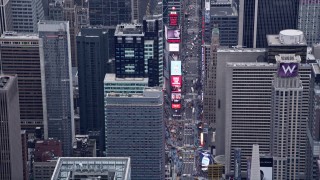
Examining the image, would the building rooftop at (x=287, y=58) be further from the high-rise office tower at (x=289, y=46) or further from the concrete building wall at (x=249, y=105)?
the concrete building wall at (x=249, y=105)

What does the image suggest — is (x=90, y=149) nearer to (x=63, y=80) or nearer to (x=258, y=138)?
(x=63, y=80)

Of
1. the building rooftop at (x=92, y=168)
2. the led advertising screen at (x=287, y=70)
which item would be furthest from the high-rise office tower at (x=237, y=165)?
the building rooftop at (x=92, y=168)

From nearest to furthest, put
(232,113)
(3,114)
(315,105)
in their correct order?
1. (3,114)
2. (315,105)
3. (232,113)

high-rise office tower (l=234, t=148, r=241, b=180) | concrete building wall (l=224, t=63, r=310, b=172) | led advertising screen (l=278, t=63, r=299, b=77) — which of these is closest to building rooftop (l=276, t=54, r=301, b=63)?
Result: led advertising screen (l=278, t=63, r=299, b=77)

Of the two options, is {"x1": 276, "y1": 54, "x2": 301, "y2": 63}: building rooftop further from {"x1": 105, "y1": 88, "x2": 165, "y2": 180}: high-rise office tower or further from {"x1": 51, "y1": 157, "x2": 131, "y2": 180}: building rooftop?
{"x1": 51, "y1": 157, "x2": 131, "y2": 180}: building rooftop

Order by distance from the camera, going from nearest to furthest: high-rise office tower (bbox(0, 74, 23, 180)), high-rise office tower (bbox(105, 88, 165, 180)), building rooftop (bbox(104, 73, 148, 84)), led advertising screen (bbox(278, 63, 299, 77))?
1. high-rise office tower (bbox(0, 74, 23, 180))
2. led advertising screen (bbox(278, 63, 299, 77))
3. high-rise office tower (bbox(105, 88, 165, 180))
4. building rooftop (bbox(104, 73, 148, 84))

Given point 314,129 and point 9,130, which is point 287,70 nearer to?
point 314,129

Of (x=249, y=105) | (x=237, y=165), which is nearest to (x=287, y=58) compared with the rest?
(x=249, y=105)

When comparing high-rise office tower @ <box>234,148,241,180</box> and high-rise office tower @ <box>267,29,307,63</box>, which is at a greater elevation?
high-rise office tower @ <box>267,29,307,63</box>

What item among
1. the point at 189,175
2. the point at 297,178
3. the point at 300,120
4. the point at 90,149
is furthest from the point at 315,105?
the point at 90,149
